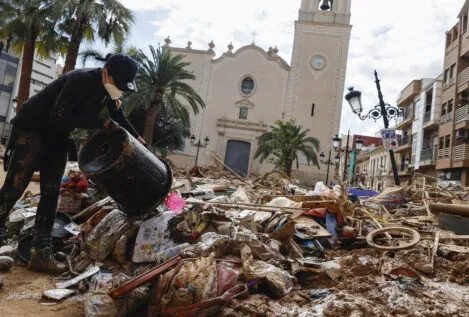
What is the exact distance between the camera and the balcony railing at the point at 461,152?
2083cm

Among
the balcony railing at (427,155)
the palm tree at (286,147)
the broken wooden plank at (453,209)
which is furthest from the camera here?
the balcony railing at (427,155)

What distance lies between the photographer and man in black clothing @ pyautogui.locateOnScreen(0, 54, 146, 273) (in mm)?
2725

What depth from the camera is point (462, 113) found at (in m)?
22.1

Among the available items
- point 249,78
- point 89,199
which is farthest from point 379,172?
point 89,199

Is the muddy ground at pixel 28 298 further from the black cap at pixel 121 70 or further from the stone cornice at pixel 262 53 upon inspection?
the stone cornice at pixel 262 53

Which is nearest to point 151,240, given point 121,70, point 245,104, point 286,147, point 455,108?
point 121,70

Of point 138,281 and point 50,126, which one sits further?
point 50,126

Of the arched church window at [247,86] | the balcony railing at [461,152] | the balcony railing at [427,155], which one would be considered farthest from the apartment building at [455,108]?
the arched church window at [247,86]

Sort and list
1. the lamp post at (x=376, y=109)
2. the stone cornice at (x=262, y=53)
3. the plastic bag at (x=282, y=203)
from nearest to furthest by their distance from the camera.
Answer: the plastic bag at (x=282, y=203), the lamp post at (x=376, y=109), the stone cornice at (x=262, y=53)

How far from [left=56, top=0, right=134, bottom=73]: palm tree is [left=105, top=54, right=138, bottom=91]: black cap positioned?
37.7ft

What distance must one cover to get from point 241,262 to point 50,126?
78.2 inches

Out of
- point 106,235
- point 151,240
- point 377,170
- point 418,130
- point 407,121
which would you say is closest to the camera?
point 151,240

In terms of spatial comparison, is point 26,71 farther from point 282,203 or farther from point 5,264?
point 5,264

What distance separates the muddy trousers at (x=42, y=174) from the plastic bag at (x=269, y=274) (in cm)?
183
